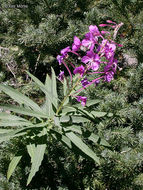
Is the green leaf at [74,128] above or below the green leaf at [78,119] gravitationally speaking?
below

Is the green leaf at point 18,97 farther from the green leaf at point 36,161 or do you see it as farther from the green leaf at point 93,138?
the green leaf at point 93,138

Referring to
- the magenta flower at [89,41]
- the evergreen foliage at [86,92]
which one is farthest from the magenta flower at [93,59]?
the evergreen foliage at [86,92]

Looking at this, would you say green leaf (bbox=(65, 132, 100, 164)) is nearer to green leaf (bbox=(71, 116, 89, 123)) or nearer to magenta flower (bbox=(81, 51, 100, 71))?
green leaf (bbox=(71, 116, 89, 123))

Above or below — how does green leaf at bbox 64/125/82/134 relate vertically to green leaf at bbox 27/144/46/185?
above

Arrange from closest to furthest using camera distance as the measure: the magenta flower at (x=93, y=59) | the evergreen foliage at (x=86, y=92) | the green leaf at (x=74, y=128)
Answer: the magenta flower at (x=93, y=59) < the green leaf at (x=74, y=128) < the evergreen foliage at (x=86, y=92)

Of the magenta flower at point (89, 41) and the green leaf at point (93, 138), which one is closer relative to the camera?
the magenta flower at point (89, 41)

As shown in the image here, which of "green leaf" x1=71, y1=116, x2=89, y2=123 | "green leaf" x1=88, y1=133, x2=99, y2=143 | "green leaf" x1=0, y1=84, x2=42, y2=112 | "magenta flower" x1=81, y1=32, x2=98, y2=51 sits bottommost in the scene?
"green leaf" x1=88, y1=133, x2=99, y2=143

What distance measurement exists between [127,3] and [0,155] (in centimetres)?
196

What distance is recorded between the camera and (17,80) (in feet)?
8.68

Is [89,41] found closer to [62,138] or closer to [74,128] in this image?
[74,128]

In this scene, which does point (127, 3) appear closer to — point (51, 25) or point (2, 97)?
point (51, 25)

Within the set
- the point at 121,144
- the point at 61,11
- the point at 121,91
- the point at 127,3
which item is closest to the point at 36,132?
the point at 121,144

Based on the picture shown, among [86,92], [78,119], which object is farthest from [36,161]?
[86,92]

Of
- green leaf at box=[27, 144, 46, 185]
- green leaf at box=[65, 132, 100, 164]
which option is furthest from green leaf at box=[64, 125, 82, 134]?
green leaf at box=[27, 144, 46, 185]
